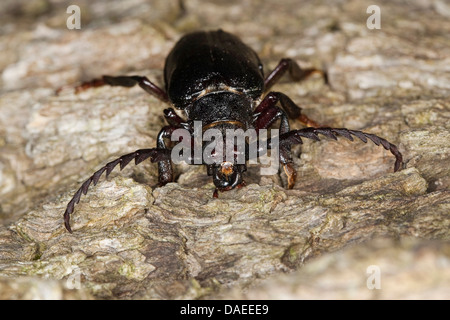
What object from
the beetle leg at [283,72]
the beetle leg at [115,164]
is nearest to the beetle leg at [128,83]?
the beetle leg at [283,72]

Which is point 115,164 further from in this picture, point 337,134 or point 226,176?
point 337,134

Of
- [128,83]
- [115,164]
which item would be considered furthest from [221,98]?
[115,164]

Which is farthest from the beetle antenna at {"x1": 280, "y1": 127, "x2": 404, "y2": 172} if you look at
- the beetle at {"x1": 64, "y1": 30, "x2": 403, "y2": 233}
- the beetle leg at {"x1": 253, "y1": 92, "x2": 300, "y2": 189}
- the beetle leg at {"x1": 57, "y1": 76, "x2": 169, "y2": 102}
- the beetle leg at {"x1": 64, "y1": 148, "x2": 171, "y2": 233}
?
the beetle leg at {"x1": 57, "y1": 76, "x2": 169, "y2": 102}

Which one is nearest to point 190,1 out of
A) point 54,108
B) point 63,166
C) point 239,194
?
point 54,108

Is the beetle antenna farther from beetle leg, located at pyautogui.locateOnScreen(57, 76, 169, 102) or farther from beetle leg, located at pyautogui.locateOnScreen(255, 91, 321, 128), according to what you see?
beetle leg, located at pyautogui.locateOnScreen(57, 76, 169, 102)

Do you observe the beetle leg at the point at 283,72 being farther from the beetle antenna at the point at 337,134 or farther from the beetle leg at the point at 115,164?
the beetle leg at the point at 115,164

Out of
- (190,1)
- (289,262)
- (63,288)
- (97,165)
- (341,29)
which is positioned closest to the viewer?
(63,288)
